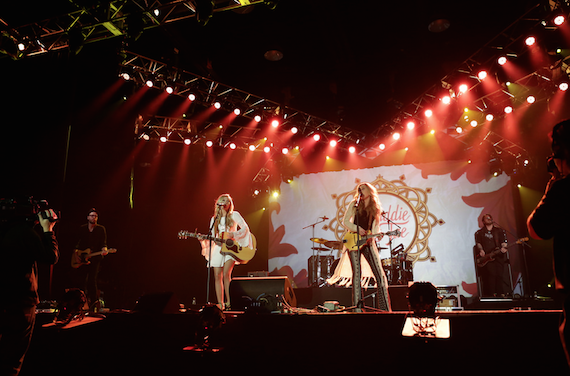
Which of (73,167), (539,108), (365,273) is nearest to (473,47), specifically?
(539,108)

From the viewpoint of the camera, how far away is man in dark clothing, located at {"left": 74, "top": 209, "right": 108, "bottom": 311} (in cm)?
769

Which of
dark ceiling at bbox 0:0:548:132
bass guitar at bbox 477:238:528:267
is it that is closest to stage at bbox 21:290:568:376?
dark ceiling at bbox 0:0:548:132

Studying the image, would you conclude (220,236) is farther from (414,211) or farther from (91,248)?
(414,211)

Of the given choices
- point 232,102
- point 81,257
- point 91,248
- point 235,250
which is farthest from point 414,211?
point 81,257

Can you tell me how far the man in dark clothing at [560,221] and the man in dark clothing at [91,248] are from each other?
7851 millimetres

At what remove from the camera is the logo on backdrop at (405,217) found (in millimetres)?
10570

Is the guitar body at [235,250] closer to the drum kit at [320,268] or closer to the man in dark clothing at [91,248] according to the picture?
the man in dark clothing at [91,248]

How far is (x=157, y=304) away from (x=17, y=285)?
174 cm

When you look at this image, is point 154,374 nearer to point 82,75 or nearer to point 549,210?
point 549,210

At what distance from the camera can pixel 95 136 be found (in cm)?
852

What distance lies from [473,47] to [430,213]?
15.3 ft

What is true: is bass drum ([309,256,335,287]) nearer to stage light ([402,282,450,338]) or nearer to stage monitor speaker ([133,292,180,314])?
stage monitor speaker ([133,292,180,314])

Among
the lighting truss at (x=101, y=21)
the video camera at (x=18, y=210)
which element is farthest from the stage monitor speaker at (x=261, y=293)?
the lighting truss at (x=101, y=21)

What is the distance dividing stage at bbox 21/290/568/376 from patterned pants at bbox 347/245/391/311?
148cm
